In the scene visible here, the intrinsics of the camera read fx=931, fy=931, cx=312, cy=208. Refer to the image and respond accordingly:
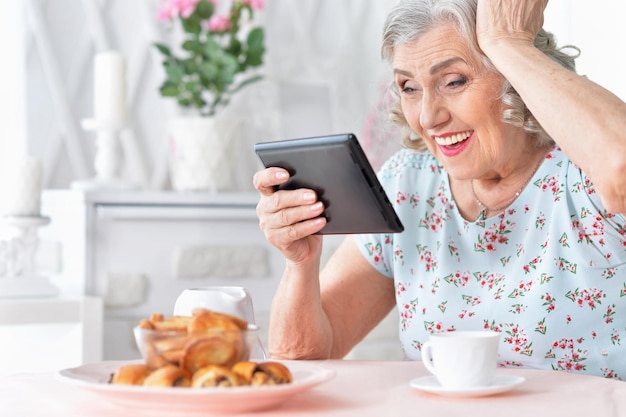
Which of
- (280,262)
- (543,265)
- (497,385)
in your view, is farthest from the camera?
(280,262)

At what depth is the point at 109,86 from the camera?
6.99 feet

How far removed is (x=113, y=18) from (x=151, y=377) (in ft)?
5.62

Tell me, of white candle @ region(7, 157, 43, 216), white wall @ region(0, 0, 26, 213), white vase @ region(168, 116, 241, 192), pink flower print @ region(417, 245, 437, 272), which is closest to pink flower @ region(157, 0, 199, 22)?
white vase @ region(168, 116, 241, 192)

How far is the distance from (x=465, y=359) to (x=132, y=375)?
0.31 meters

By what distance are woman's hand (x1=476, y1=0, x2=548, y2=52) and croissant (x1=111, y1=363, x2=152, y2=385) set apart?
67 centimetres

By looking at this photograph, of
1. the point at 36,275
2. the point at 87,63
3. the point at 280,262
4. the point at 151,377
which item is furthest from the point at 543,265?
the point at 87,63

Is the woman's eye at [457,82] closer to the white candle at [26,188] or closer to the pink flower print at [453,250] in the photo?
the pink flower print at [453,250]

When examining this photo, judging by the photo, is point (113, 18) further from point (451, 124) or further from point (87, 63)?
point (451, 124)

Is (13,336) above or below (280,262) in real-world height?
below

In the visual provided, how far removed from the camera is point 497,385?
0.90m

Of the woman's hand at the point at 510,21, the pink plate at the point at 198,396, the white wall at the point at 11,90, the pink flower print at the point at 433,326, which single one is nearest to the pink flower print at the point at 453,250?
the pink flower print at the point at 433,326

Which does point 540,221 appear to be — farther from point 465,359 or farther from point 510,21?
Answer: point 465,359

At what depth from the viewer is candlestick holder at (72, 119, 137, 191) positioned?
2104 mm

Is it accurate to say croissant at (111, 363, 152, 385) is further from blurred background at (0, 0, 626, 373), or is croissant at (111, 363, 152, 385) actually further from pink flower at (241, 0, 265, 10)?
pink flower at (241, 0, 265, 10)
